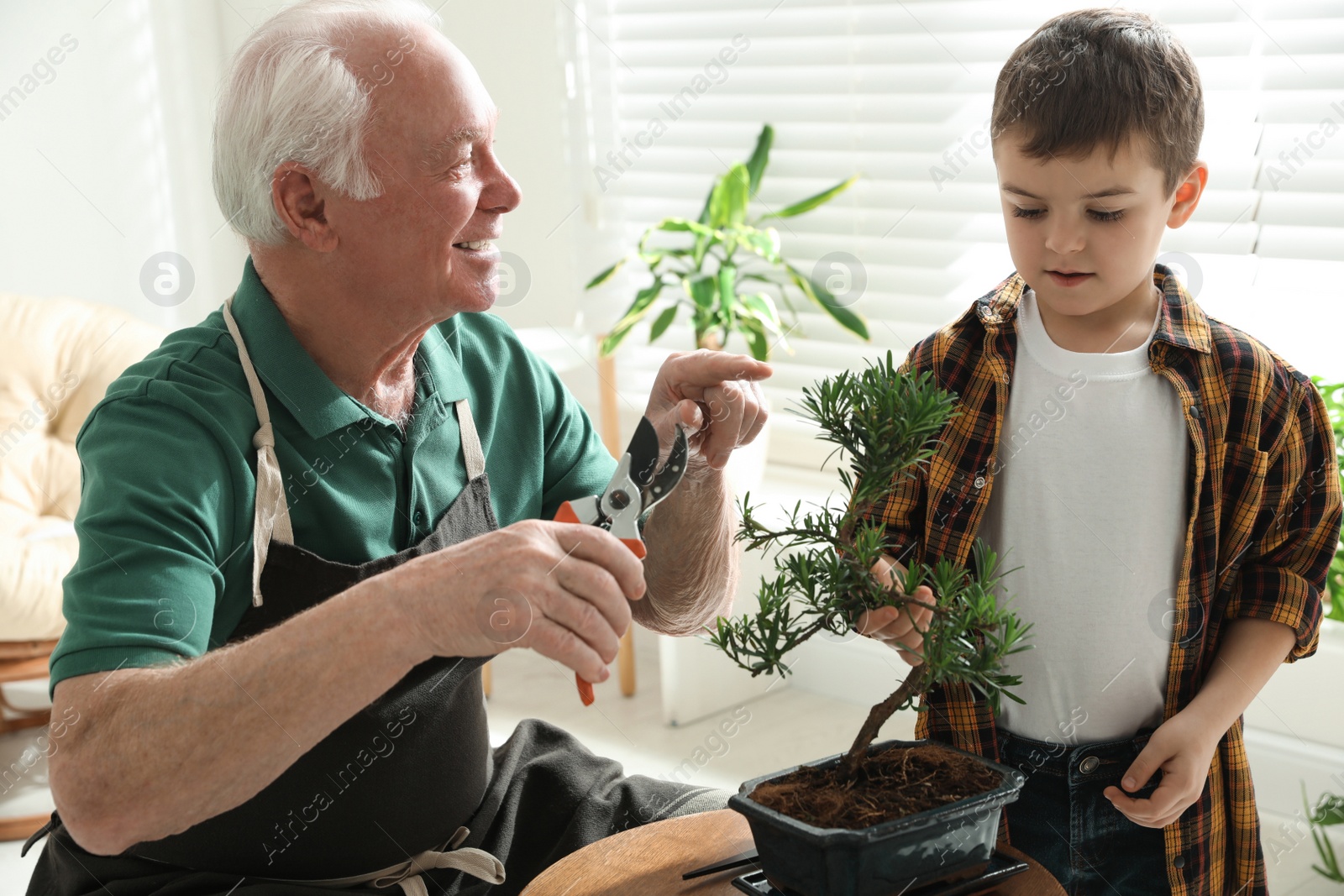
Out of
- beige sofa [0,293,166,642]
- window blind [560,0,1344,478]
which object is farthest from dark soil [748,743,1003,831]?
beige sofa [0,293,166,642]

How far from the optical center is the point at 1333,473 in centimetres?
121

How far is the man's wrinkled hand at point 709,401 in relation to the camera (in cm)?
126

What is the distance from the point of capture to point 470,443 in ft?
4.76

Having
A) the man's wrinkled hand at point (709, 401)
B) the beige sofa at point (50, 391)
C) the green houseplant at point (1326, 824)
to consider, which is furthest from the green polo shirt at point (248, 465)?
the beige sofa at point (50, 391)

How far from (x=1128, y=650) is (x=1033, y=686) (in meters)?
0.10

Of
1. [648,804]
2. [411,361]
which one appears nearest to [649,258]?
[411,361]

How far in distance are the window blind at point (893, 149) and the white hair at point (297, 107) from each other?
158 centimetres

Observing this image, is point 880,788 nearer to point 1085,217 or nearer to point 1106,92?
point 1085,217

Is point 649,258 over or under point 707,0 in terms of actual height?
under

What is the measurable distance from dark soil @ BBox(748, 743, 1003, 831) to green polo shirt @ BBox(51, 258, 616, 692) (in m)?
0.57

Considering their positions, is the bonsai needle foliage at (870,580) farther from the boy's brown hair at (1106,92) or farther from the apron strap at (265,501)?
the apron strap at (265,501)

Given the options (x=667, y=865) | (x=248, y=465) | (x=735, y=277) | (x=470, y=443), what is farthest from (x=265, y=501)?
(x=735, y=277)

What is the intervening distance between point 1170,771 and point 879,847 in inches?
17.4

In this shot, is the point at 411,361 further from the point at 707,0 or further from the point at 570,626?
the point at 707,0
